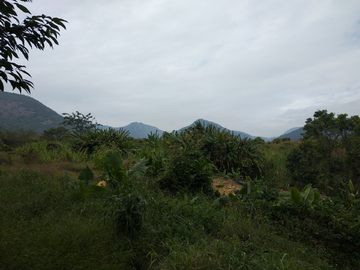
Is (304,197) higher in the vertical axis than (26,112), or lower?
lower

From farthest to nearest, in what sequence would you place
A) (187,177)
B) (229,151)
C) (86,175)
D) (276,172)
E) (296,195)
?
(276,172) < (229,151) < (187,177) < (86,175) < (296,195)

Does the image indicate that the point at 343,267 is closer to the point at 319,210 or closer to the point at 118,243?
the point at 319,210

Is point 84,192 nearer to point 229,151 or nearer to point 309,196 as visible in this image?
point 309,196

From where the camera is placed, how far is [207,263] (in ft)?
6.50

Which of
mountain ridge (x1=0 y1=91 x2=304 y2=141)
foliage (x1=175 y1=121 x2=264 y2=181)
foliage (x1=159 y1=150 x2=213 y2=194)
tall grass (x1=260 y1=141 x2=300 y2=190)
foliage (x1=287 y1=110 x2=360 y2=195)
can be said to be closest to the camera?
foliage (x1=159 y1=150 x2=213 y2=194)

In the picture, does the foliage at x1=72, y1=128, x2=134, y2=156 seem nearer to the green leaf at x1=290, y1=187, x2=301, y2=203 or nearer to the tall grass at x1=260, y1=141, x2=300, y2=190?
the tall grass at x1=260, y1=141, x2=300, y2=190

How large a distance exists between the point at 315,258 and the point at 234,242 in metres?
0.93

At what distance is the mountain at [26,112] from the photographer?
56.6m

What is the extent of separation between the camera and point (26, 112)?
63.7 metres

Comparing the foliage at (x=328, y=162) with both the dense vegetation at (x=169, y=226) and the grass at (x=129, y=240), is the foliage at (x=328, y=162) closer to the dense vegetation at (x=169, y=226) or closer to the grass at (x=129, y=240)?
the dense vegetation at (x=169, y=226)

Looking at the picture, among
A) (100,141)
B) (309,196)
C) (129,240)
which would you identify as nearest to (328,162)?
(309,196)

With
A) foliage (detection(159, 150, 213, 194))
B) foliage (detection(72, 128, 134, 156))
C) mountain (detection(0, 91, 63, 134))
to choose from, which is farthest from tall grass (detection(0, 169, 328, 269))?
mountain (detection(0, 91, 63, 134))

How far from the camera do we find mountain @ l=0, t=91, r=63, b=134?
56606mm

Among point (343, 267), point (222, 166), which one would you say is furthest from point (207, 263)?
point (222, 166)
